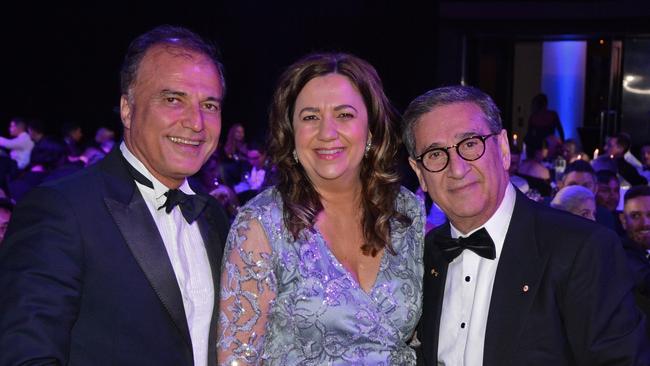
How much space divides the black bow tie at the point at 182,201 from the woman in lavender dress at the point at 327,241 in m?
0.14

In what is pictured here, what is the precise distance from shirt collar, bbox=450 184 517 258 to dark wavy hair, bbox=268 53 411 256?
400 mm

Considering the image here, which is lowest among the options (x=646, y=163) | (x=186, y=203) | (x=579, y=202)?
(x=646, y=163)

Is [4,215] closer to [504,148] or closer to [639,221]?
[504,148]

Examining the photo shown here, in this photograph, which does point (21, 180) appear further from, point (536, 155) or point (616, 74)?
point (616, 74)

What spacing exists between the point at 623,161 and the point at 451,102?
719 centimetres

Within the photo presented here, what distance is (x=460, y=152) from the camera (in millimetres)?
2453

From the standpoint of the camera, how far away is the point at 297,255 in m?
2.54

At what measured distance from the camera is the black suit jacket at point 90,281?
183cm

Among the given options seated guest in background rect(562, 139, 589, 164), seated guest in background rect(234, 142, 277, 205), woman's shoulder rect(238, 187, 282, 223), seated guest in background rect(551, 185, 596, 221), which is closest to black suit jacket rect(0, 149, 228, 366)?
woman's shoulder rect(238, 187, 282, 223)

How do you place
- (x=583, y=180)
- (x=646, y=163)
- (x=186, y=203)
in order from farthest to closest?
(x=646, y=163)
(x=583, y=180)
(x=186, y=203)

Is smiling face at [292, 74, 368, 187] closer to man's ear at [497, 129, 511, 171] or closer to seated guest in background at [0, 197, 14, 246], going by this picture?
man's ear at [497, 129, 511, 171]

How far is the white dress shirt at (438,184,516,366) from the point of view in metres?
2.35

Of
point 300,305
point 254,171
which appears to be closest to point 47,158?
point 254,171

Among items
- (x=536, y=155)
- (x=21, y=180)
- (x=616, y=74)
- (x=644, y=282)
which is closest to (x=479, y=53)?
(x=616, y=74)
